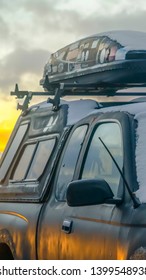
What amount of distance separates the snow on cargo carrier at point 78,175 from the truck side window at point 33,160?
0.04ft

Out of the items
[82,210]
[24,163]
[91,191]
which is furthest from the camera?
[24,163]

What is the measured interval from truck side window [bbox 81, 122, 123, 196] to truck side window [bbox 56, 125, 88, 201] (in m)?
0.18

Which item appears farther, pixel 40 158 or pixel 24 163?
pixel 24 163

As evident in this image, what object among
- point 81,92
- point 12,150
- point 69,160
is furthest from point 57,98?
point 69,160

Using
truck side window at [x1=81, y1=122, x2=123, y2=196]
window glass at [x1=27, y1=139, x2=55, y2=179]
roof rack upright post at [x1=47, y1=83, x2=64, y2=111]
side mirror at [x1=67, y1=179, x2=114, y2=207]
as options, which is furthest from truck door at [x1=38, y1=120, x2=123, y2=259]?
roof rack upright post at [x1=47, y1=83, x2=64, y2=111]

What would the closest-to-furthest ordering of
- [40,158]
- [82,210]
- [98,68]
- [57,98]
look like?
[82,210], [40,158], [57,98], [98,68]

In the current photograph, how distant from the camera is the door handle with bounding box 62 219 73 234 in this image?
5418 mm

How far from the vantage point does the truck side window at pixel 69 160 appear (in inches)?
230

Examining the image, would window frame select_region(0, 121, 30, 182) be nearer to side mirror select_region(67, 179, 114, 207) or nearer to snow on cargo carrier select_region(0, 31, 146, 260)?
snow on cargo carrier select_region(0, 31, 146, 260)

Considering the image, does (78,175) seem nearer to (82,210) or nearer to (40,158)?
(82,210)

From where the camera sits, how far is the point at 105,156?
18.1 feet

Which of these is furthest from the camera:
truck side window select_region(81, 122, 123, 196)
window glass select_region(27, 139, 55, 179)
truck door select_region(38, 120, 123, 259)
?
window glass select_region(27, 139, 55, 179)

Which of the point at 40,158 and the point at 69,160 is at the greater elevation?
the point at 69,160

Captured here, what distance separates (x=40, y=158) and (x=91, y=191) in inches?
86.5
